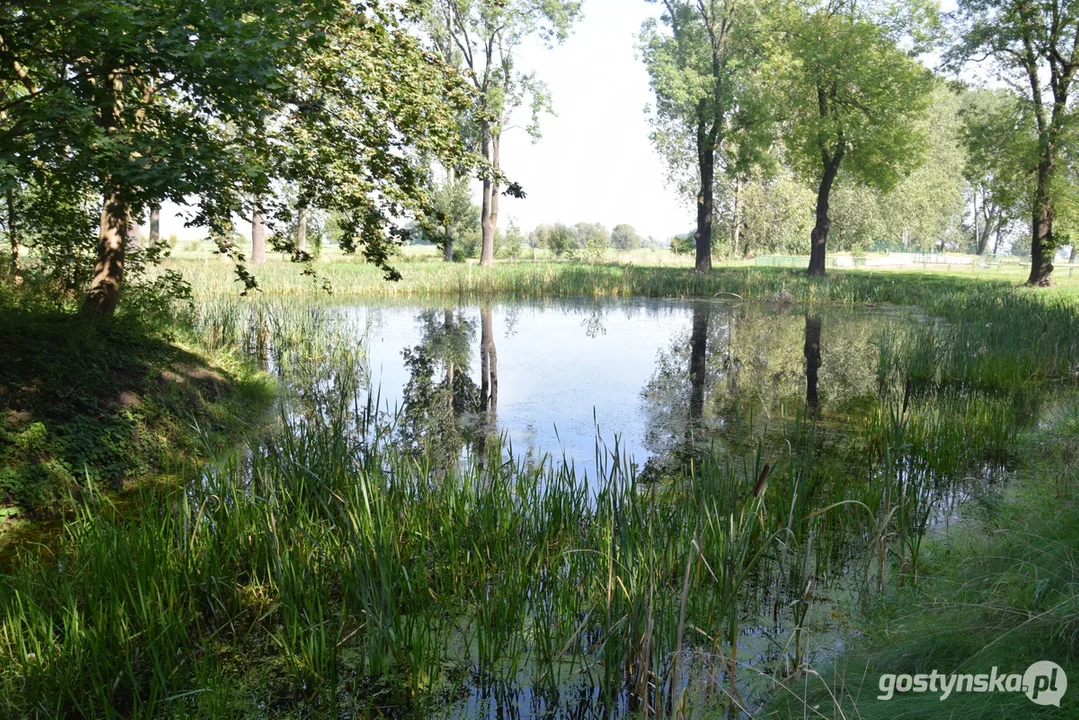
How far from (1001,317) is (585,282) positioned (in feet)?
47.2

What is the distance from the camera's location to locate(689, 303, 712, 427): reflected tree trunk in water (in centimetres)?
875

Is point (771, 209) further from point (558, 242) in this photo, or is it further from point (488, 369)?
point (488, 369)

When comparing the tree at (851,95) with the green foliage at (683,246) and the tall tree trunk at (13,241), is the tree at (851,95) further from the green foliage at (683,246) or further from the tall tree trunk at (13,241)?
the tall tree trunk at (13,241)

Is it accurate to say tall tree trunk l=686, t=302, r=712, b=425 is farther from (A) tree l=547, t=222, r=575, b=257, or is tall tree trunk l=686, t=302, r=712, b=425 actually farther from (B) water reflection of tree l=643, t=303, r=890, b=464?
(A) tree l=547, t=222, r=575, b=257

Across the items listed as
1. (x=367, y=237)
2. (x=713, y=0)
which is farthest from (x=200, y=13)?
(x=713, y=0)

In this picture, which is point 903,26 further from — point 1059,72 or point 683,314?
point 683,314

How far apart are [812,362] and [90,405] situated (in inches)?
393

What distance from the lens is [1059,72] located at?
2191cm

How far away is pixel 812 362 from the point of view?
12.0 m

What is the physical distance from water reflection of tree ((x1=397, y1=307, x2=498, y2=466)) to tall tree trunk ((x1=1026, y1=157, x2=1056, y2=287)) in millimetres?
17278

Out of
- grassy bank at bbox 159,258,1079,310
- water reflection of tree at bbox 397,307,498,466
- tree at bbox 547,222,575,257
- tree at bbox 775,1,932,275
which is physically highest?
tree at bbox 775,1,932,275

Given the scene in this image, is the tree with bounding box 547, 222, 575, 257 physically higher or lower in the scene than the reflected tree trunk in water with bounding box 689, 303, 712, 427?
higher

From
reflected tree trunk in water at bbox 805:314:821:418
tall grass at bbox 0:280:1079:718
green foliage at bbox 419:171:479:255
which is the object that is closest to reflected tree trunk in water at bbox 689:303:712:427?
reflected tree trunk in water at bbox 805:314:821:418

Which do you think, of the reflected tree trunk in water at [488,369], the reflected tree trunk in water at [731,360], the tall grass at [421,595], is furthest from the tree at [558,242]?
the tall grass at [421,595]
